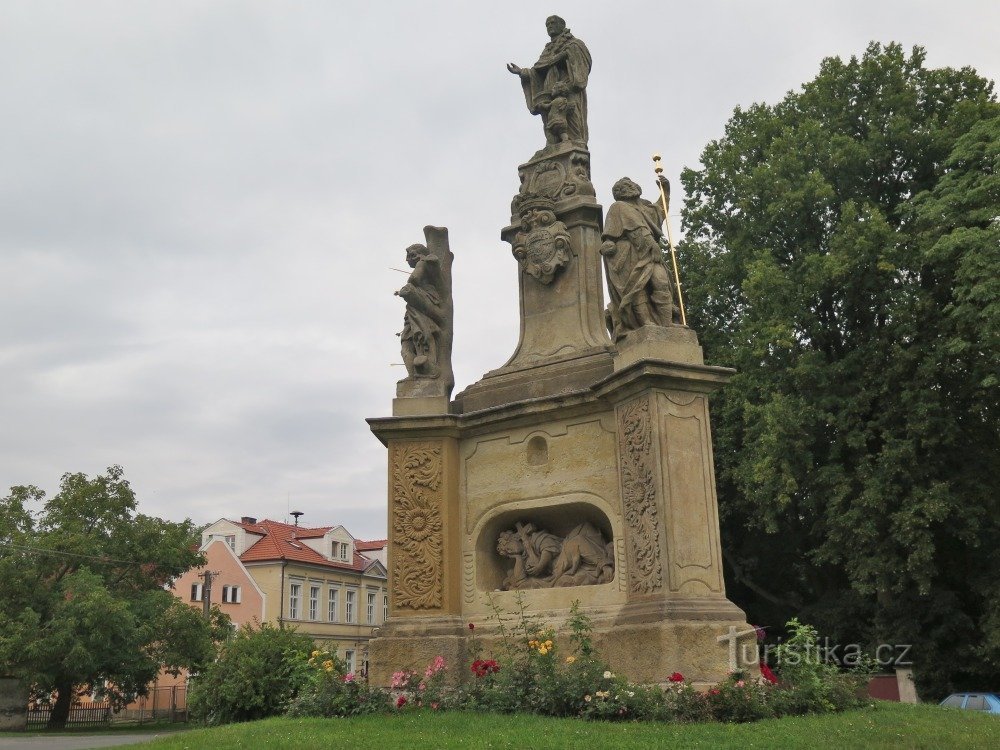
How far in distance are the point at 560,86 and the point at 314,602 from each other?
119 ft

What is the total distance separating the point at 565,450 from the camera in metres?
10.8

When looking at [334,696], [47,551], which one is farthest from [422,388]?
[47,551]

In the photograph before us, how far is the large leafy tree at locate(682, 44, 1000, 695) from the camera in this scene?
18.2m

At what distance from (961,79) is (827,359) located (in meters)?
6.61

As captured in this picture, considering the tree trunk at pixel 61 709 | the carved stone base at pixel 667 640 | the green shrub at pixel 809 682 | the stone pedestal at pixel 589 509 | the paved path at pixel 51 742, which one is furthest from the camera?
the tree trunk at pixel 61 709

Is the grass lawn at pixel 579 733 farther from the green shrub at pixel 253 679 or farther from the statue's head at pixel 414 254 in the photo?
the statue's head at pixel 414 254

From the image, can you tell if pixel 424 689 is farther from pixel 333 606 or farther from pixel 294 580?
pixel 333 606

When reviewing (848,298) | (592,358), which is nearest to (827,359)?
(848,298)

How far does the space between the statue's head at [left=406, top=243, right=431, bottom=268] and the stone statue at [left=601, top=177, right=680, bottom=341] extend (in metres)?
2.59

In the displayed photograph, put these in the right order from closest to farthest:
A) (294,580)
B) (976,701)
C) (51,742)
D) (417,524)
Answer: (417,524) < (976,701) < (51,742) < (294,580)

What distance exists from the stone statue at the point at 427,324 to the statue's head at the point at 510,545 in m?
1.84

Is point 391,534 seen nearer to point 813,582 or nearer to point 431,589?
point 431,589

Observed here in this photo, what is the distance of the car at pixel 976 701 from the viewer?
653 inches

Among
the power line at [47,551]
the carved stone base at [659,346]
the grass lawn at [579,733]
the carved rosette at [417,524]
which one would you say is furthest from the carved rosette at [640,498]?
the power line at [47,551]
